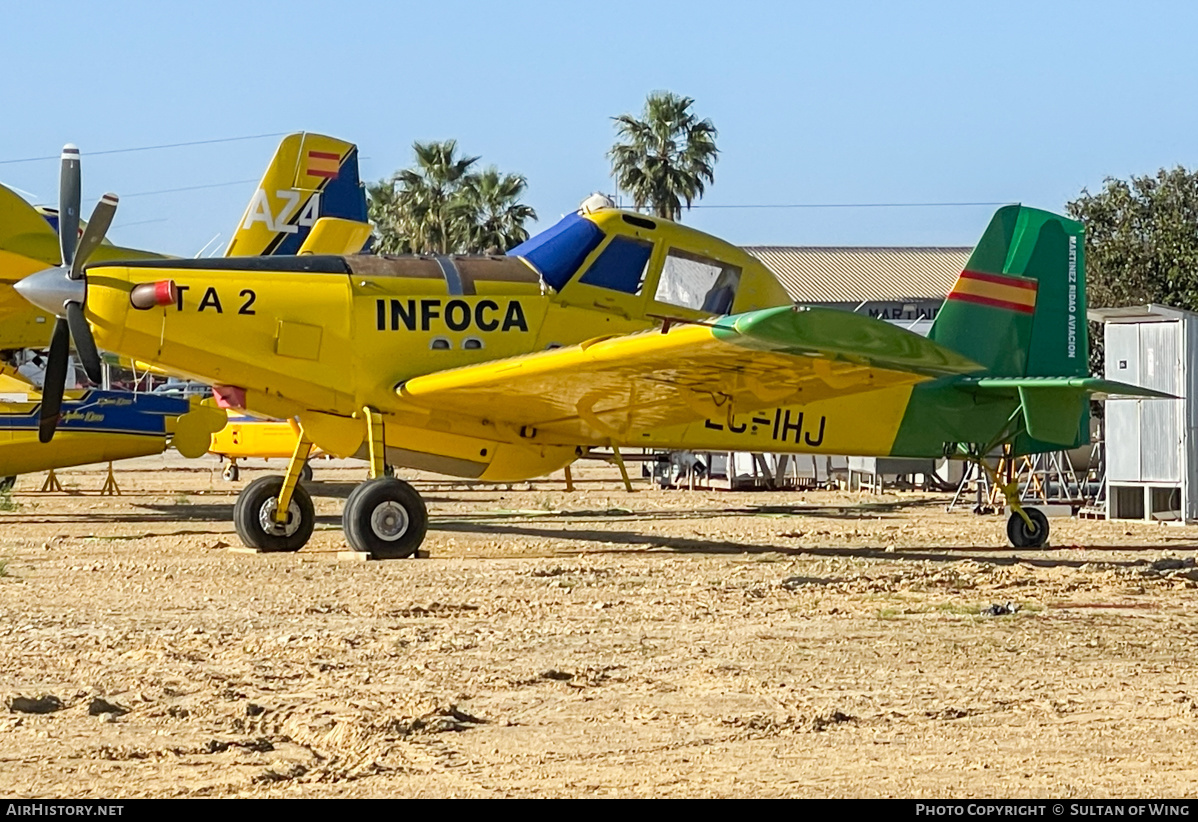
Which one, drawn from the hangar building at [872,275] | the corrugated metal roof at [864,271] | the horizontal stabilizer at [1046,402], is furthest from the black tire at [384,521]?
the corrugated metal roof at [864,271]

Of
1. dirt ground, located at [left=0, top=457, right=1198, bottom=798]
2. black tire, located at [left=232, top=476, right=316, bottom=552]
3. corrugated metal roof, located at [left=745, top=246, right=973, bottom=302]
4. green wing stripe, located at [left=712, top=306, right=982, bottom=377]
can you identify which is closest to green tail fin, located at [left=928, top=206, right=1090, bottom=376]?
dirt ground, located at [left=0, top=457, right=1198, bottom=798]

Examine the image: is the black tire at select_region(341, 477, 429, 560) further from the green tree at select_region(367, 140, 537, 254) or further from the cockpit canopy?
the green tree at select_region(367, 140, 537, 254)

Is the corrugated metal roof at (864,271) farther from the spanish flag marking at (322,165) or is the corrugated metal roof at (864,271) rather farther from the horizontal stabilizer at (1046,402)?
the horizontal stabilizer at (1046,402)

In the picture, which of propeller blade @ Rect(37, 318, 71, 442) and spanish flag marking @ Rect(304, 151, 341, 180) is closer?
propeller blade @ Rect(37, 318, 71, 442)

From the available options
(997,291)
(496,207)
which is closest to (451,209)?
(496,207)

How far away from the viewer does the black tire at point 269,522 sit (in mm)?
13430

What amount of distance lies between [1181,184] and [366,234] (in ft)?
93.1

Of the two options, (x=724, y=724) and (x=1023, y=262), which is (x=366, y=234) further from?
(x=724, y=724)

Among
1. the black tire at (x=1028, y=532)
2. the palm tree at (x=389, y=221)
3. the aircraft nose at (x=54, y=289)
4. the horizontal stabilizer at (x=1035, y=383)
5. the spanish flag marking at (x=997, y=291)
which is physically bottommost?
the black tire at (x=1028, y=532)

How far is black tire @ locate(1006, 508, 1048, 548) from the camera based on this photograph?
47.9 ft

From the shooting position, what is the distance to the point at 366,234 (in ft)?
60.1

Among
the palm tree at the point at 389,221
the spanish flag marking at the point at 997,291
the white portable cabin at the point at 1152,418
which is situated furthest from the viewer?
the palm tree at the point at 389,221

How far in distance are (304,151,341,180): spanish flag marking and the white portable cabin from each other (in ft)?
35.8

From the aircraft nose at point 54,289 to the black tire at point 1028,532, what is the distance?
8.29 metres
